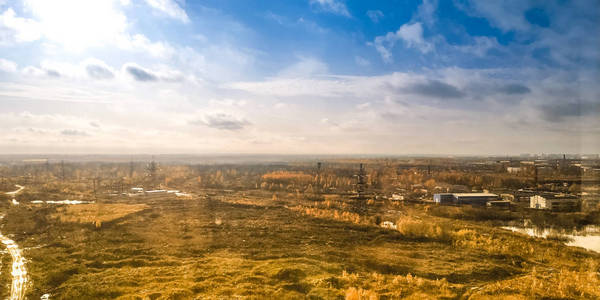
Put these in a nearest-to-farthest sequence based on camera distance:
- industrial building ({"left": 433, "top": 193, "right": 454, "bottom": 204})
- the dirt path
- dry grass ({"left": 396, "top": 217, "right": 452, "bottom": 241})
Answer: the dirt path, dry grass ({"left": 396, "top": 217, "right": 452, "bottom": 241}), industrial building ({"left": 433, "top": 193, "right": 454, "bottom": 204})

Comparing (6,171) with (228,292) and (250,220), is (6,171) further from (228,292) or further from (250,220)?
(228,292)

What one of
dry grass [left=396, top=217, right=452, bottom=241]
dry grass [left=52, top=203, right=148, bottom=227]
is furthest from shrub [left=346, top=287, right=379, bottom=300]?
dry grass [left=52, top=203, right=148, bottom=227]

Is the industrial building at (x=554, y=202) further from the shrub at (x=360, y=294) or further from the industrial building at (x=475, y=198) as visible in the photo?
the shrub at (x=360, y=294)

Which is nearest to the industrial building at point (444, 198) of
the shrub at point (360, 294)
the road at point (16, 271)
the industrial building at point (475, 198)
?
the industrial building at point (475, 198)

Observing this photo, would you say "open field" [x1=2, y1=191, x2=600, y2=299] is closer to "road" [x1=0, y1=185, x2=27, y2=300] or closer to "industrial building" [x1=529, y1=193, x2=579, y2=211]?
"road" [x1=0, y1=185, x2=27, y2=300]

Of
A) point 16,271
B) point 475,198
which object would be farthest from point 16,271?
point 475,198
